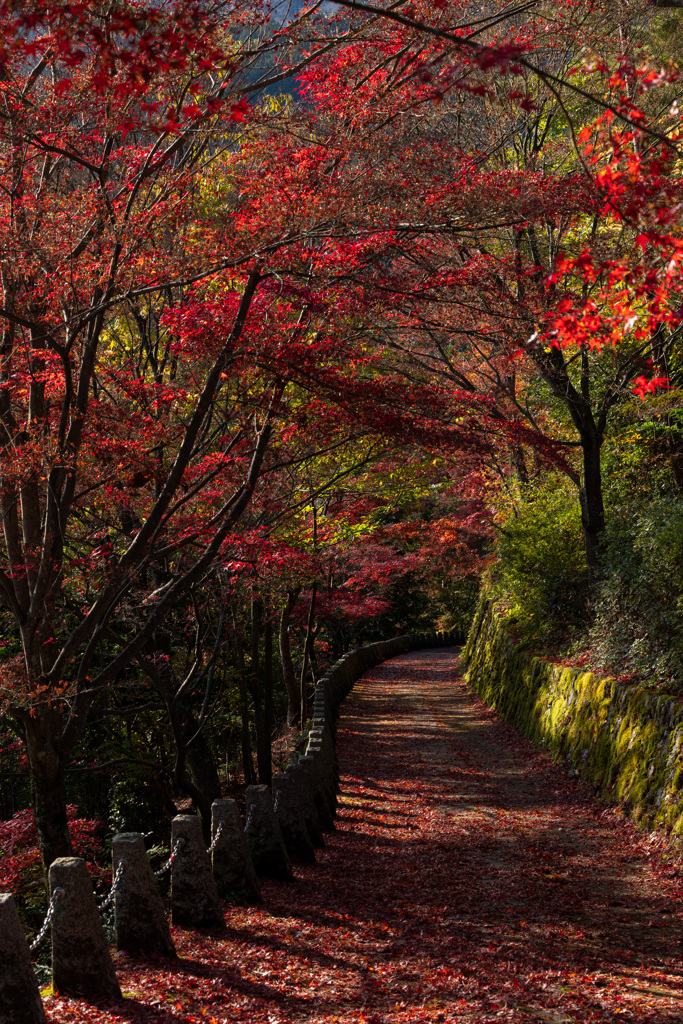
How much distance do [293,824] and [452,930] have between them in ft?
7.71

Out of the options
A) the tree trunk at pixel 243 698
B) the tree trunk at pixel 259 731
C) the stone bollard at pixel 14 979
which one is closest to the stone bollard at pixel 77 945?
the stone bollard at pixel 14 979

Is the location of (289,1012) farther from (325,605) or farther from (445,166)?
(325,605)

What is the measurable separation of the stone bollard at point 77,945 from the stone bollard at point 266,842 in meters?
2.82

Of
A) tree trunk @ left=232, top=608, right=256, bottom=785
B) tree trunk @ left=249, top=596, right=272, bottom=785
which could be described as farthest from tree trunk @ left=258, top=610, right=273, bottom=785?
tree trunk @ left=232, top=608, right=256, bottom=785

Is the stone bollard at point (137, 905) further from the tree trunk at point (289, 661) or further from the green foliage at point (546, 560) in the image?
the green foliage at point (546, 560)

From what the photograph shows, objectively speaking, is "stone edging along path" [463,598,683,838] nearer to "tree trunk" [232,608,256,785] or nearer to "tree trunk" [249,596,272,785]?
"tree trunk" [249,596,272,785]

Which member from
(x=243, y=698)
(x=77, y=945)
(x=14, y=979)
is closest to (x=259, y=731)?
(x=243, y=698)

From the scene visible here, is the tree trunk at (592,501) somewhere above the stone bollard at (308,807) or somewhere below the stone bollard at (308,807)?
above

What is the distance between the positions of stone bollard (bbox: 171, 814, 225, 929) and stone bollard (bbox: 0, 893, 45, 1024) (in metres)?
1.76

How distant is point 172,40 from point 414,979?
18.5 ft

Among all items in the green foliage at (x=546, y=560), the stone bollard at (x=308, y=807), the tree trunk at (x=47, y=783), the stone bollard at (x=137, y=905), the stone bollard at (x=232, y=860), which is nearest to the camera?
the stone bollard at (x=137, y=905)

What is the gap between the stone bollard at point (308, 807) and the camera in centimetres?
812

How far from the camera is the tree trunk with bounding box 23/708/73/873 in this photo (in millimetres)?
6750

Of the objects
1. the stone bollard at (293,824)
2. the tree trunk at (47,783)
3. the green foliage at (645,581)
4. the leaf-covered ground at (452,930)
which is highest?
the green foliage at (645,581)
